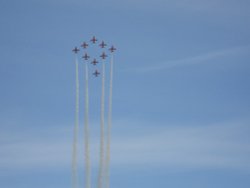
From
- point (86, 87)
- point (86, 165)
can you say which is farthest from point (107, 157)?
point (86, 87)

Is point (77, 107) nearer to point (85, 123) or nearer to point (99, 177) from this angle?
point (85, 123)

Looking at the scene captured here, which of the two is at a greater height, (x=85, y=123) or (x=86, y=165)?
(x=85, y=123)

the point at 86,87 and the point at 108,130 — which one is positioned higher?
the point at 86,87

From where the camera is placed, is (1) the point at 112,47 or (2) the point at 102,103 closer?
(2) the point at 102,103

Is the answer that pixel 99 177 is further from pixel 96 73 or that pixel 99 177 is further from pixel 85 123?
pixel 96 73

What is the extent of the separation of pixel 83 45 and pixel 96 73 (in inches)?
486

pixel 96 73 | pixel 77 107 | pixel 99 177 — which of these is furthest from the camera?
pixel 96 73

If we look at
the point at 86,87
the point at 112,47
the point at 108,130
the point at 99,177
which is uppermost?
the point at 112,47

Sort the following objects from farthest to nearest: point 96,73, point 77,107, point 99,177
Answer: point 96,73
point 77,107
point 99,177

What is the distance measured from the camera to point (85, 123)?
168m

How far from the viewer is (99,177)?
158 metres

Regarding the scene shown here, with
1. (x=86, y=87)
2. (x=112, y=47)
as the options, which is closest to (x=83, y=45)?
(x=112, y=47)

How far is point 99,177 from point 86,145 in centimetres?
1008

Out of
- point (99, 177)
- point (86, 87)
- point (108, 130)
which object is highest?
point (86, 87)
